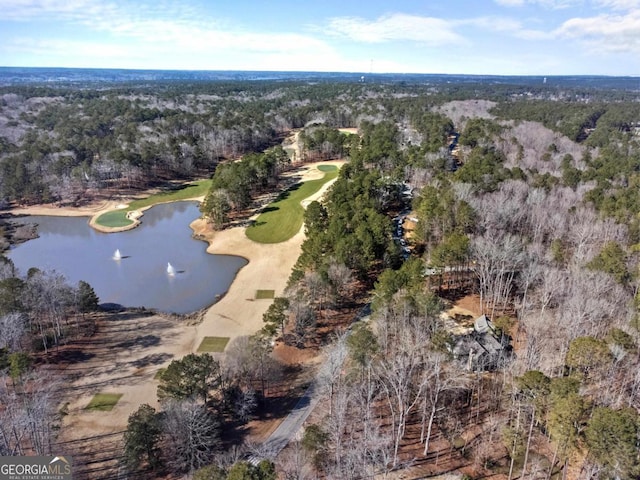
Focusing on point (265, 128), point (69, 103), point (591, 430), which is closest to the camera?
point (591, 430)

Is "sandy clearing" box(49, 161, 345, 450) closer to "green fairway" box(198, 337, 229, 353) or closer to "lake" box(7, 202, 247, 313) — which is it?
"green fairway" box(198, 337, 229, 353)

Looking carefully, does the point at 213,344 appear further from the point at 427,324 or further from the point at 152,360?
Answer: the point at 427,324

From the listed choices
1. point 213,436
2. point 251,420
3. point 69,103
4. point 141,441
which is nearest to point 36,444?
point 141,441

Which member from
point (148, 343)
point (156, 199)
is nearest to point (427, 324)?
point (148, 343)

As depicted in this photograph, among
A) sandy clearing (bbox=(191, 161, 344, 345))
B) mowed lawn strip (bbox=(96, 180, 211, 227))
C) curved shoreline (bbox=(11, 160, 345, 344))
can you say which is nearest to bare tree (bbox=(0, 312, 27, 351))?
curved shoreline (bbox=(11, 160, 345, 344))

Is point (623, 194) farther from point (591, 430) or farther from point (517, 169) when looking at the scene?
point (591, 430)
